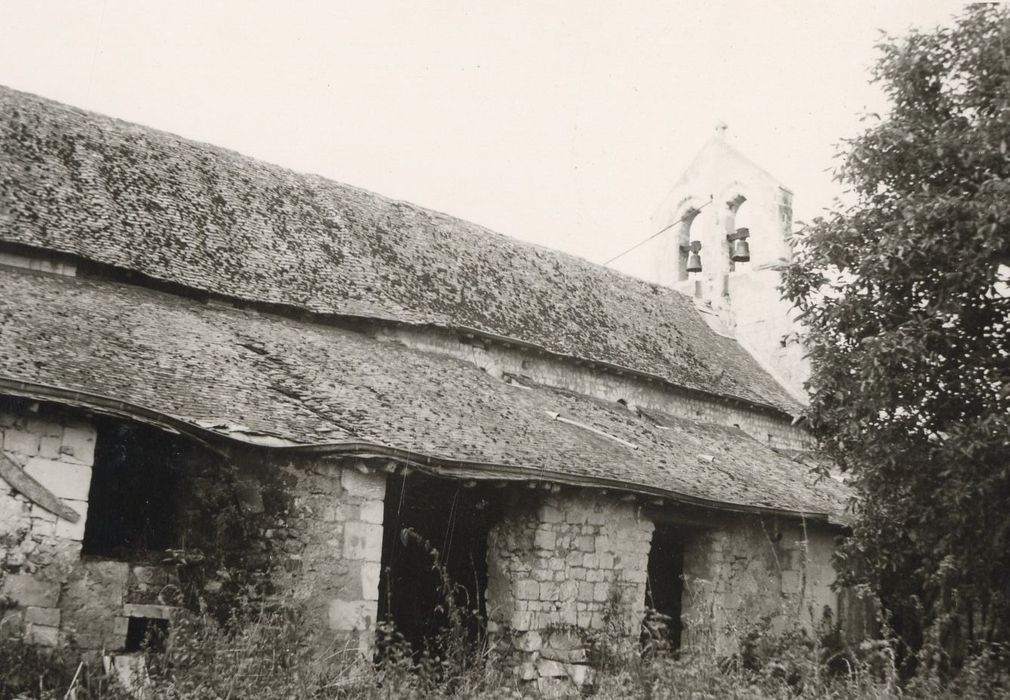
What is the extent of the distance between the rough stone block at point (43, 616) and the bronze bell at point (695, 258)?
16.5 meters

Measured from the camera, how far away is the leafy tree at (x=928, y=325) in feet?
29.5

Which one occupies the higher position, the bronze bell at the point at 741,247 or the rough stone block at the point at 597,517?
the bronze bell at the point at 741,247

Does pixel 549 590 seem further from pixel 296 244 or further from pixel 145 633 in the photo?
pixel 296 244

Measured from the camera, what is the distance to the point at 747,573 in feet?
39.8

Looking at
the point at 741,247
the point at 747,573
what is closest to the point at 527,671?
the point at 747,573

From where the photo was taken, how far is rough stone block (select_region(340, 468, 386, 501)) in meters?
8.54

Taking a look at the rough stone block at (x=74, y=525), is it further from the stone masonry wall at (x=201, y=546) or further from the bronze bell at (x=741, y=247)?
the bronze bell at (x=741, y=247)

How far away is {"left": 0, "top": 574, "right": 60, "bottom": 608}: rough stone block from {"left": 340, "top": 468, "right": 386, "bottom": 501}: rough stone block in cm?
253

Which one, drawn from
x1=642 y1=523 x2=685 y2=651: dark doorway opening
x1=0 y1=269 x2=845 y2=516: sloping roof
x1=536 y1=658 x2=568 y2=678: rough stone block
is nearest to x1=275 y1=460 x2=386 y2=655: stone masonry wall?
x1=0 y1=269 x2=845 y2=516: sloping roof

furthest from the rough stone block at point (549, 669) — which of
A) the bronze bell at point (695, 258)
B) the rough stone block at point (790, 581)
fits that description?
the bronze bell at point (695, 258)

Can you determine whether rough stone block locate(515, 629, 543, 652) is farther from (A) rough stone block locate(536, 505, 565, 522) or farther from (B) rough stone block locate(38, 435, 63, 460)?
(B) rough stone block locate(38, 435, 63, 460)

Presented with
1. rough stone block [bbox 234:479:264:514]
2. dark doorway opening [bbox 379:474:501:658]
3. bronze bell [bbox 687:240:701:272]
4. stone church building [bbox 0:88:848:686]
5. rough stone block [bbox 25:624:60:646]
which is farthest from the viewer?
bronze bell [bbox 687:240:701:272]

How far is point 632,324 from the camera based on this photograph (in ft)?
56.1

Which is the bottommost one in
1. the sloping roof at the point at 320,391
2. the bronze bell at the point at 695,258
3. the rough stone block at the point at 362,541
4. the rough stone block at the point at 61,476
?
the rough stone block at the point at 362,541
